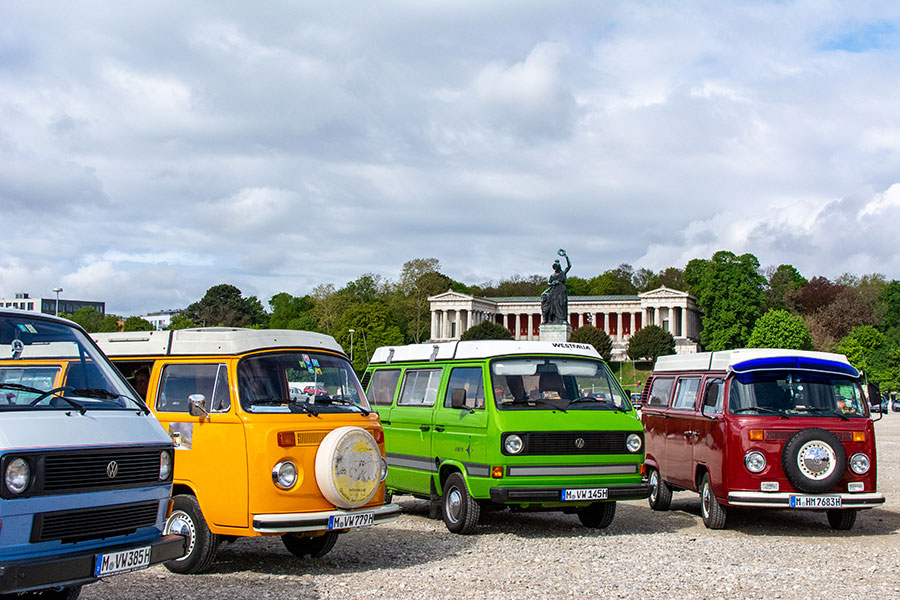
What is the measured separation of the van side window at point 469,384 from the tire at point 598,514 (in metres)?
2.07

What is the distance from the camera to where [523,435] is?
11812 millimetres

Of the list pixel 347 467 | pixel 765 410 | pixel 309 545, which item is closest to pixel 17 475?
pixel 347 467

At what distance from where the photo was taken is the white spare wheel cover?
9.25 meters

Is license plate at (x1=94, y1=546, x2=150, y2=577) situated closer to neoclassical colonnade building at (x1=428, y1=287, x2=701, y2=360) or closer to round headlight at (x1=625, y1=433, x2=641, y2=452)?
round headlight at (x1=625, y1=433, x2=641, y2=452)

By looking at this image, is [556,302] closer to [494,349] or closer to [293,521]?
[494,349]

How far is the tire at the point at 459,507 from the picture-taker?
12125 mm

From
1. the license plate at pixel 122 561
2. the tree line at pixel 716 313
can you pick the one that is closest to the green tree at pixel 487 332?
the tree line at pixel 716 313

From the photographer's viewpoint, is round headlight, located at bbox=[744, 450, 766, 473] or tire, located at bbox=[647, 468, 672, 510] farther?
tire, located at bbox=[647, 468, 672, 510]

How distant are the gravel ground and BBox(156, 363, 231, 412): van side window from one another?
1646 mm

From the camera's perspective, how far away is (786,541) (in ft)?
39.2

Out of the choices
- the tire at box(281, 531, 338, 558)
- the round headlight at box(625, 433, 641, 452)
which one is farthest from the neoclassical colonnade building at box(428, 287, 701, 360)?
the tire at box(281, 531, 338, 558)

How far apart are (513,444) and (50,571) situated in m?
6.54

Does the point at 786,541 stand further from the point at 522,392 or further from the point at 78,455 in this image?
the point at 78,455

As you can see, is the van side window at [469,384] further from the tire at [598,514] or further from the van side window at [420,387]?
the tire at [598,514]
